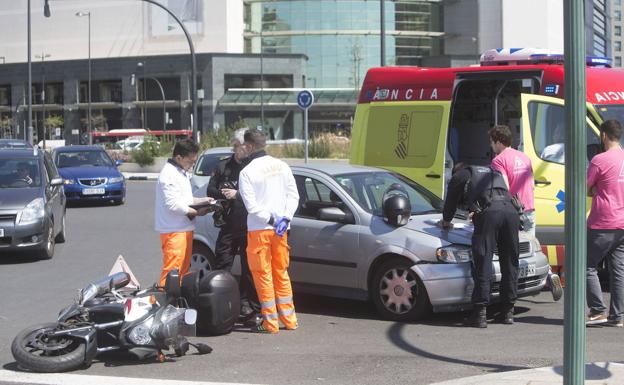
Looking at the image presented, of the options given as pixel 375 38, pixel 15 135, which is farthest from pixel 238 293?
pixel 15 135

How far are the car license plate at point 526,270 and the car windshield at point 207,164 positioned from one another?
9.64 m

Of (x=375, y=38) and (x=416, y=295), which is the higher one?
(x=375, y=38)

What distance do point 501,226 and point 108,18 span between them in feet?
268

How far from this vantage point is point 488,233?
26.2ft

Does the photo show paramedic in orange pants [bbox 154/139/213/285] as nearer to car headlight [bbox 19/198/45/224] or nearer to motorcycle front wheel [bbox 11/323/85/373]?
motorcycle front wheel [bbox 11/323/85/373]

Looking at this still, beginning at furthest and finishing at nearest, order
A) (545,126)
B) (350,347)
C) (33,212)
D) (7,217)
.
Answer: (33,212) → (7,217) → (545,126) → (350,347)

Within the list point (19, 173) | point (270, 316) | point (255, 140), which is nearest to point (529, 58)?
point (255, 140)

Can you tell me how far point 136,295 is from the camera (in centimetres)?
707

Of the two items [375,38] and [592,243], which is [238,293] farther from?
[375,38]

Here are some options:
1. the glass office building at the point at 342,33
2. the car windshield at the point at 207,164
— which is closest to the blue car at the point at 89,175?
the car windshield at the point at 207,164

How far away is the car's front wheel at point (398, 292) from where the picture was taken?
327 inches

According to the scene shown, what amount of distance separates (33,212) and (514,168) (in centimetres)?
741

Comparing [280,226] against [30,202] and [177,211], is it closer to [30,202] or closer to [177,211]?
[177,211]

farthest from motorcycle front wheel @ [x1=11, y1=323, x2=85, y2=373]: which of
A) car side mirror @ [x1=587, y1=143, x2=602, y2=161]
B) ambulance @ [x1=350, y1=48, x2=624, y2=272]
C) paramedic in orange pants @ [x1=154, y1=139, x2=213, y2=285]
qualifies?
car side mirror @ [x1=587, y1=143, x2=602, y2=161]
